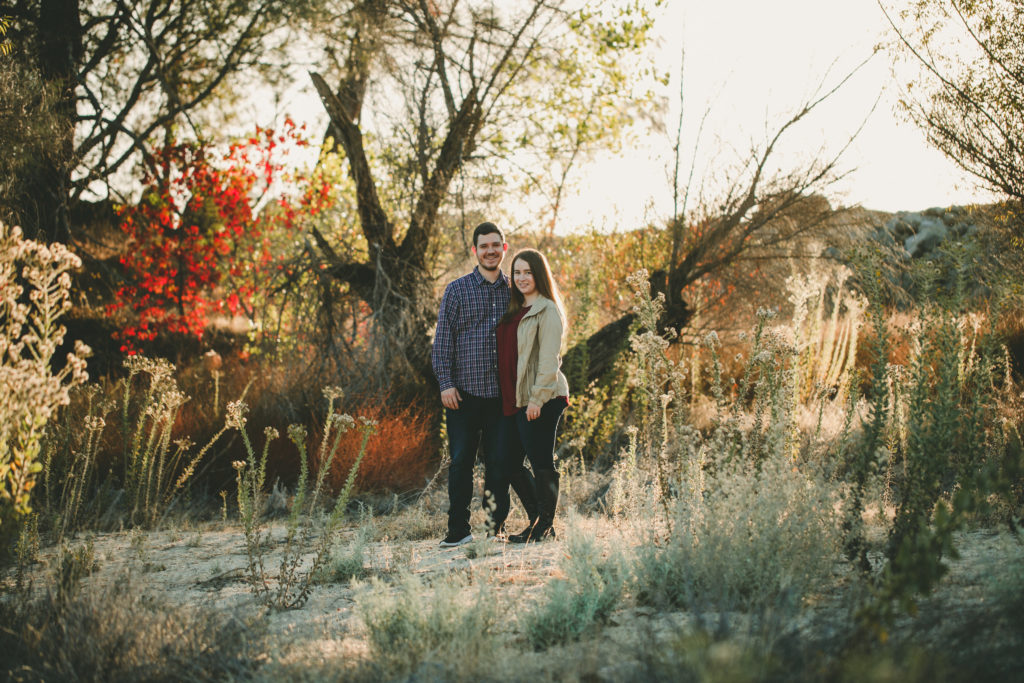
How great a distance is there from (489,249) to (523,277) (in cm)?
36

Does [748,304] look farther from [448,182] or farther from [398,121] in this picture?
[398,121]

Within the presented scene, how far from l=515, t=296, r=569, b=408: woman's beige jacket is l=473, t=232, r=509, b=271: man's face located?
0.45m

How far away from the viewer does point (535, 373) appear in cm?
446

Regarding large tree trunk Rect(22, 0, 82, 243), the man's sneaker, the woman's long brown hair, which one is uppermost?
large tree trunk Rect(22, 0, 82, 243)

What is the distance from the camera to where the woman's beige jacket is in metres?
4.25

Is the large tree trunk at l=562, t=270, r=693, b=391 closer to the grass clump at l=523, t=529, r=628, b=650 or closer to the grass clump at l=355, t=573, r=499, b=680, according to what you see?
the grass clump at l=523, t=529, r=628, b=650

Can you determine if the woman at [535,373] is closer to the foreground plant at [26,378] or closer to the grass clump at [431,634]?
the grass clump at [431,634]

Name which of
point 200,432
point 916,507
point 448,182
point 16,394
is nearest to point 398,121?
point 448,182

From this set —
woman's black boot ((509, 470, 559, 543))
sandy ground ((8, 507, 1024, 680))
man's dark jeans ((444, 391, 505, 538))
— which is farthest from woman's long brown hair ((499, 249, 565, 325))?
sandy ground ((8, 507, 1024, 680))

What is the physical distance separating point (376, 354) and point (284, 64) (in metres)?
5.07

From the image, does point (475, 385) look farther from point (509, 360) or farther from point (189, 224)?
point (189, 224)

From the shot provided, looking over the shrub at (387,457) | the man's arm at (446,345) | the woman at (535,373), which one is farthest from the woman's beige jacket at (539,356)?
the shrub at (387,457)

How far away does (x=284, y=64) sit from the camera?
10.7m

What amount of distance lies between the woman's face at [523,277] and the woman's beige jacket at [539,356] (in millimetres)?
95
